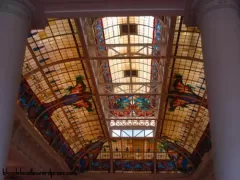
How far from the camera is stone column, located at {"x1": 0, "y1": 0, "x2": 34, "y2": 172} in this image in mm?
8516

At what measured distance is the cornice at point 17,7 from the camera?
9617 mm

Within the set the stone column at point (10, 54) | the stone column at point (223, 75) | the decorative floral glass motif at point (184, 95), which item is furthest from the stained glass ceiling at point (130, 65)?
the stone column at point (10, 54)

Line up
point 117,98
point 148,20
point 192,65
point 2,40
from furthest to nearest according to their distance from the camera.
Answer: point 117,98 < point 192,65 < point 148,20 < point 2,40

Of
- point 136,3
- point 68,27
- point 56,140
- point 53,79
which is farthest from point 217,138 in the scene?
point 56,140

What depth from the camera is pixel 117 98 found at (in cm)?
3106

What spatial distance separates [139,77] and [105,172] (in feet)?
Answer: 49.2

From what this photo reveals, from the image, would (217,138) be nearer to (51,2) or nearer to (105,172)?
(51,2)

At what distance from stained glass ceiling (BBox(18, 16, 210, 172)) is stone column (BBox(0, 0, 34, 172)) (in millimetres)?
9236

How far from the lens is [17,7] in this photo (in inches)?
383

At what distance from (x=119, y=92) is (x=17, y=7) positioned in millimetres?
22598

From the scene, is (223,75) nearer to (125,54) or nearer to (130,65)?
(125,54)

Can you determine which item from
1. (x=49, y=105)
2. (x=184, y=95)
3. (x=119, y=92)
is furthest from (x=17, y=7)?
(x=119, y=92)

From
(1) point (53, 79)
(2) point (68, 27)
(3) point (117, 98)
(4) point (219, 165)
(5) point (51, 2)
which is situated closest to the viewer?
(4) point (219, 165)

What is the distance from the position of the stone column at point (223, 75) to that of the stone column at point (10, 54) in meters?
4.65
